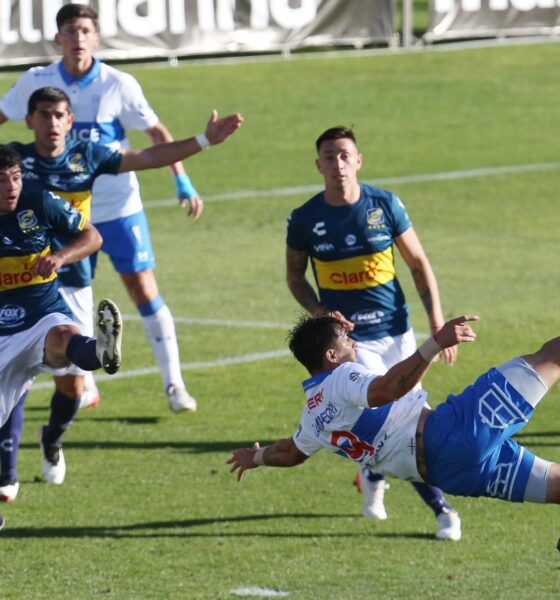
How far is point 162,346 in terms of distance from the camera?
12617 mm

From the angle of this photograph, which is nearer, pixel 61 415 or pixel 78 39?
pixel 61 415

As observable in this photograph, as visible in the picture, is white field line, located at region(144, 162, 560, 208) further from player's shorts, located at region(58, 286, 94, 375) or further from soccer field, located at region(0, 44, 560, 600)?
player's shorts, located at region(58, 286, 94, 375)

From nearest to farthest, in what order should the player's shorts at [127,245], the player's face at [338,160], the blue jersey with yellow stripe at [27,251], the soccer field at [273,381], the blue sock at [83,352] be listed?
1. the soccer field at [273,381]
2. the blue sock at [83,352]
3. the blue jersey with yellow stripe at [27,251]
4. the player's face at [338,160]
5. the player's shorts at [127,245]

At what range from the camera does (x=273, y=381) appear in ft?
44.0

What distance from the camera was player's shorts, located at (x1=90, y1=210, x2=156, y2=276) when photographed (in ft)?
41.5

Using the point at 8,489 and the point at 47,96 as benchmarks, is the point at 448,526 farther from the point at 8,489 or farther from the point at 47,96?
the point at 47,96

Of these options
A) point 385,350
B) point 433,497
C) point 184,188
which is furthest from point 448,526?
point 184,188

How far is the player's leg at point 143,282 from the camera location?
12.6 meters

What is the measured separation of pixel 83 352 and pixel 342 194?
195 cm

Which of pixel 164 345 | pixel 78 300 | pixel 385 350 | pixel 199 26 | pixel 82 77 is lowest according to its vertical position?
pixel 199 26

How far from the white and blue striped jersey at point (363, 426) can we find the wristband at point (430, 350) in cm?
45

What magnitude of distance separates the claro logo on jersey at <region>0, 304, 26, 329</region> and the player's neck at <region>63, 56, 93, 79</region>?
A: 3.51 meters

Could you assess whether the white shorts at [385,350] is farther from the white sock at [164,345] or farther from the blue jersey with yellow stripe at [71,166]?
the white sock at [164,345]

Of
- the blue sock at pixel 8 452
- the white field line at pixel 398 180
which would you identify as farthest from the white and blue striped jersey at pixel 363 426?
the white field line at pixel 398 180
